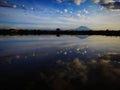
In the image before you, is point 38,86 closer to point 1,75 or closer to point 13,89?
point 13,89

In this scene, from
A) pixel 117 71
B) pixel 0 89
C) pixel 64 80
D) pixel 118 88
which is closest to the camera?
pixel 0 89

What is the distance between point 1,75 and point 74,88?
429 centimetres

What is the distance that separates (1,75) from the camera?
389 inches

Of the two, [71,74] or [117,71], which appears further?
[117,71]

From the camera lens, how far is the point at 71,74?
10.7 meters

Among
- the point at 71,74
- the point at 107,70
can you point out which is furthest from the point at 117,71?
the point at 71,74

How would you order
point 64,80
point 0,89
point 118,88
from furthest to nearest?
point 64,80
point 118,88
point 0,89

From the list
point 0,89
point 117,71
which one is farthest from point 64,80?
point 117,71

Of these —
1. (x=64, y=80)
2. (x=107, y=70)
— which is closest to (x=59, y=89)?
(x=64, y=80)

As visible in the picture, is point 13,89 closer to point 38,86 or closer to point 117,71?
point 38,86

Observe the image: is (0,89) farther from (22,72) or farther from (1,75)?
(22,72)

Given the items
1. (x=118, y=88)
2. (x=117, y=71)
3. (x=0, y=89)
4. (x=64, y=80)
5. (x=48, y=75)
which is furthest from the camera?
(x=117, y=71)

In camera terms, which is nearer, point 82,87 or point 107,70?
point 82,87

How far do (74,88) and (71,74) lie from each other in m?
2.55
